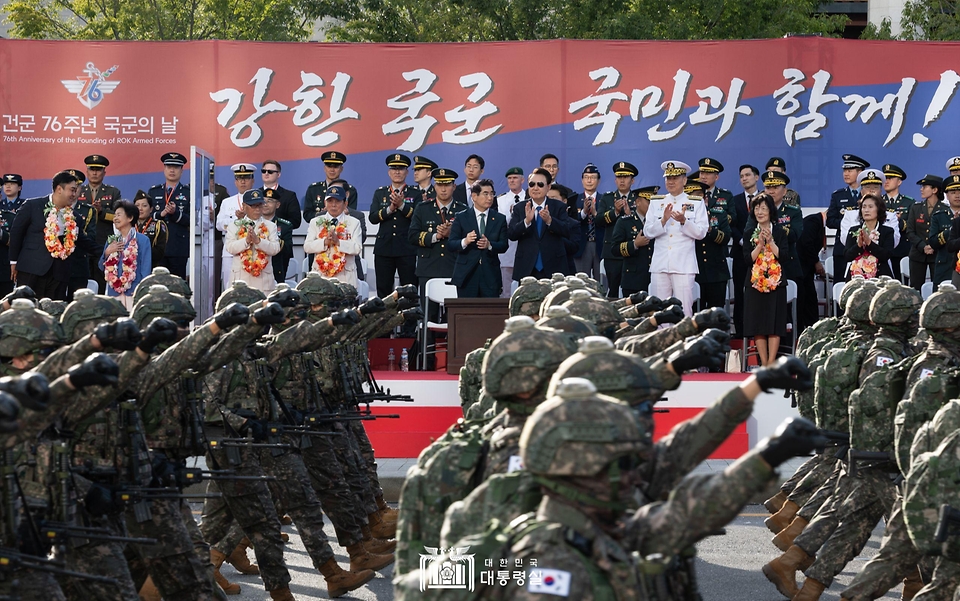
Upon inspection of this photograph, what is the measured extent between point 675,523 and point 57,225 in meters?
14.1

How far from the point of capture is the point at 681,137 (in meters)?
19.5

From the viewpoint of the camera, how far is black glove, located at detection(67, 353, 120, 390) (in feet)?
19.3

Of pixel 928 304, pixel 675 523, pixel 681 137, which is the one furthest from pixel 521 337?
pixel 681 137

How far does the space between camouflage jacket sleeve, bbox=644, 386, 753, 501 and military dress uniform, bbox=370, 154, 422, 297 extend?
12572 millimetres

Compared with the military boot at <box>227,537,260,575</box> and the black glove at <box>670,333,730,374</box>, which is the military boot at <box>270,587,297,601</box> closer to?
the military boot at <box>227,537,260,575</box>

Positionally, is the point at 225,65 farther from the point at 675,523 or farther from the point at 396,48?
the point at 675,523

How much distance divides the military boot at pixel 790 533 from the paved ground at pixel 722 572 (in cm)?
16

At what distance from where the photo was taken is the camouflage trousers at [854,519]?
376 inches

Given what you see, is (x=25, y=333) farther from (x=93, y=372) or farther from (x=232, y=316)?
(x=93, y=372)

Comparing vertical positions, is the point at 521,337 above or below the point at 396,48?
below

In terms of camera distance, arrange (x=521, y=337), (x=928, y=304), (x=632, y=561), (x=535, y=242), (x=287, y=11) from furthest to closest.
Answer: (x=287, y=11), (x=535, y=242), (x=928, y=304), (x=521, y=337), (x=632, y=561)

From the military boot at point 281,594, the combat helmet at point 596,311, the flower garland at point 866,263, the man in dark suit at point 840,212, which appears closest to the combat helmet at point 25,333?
the military boot at point 281,594

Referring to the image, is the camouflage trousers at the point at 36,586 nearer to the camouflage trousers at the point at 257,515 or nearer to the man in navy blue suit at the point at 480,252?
the camouflage trousers at the point at 257,515

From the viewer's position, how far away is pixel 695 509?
4.68m
